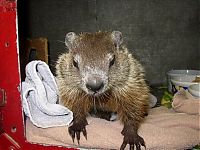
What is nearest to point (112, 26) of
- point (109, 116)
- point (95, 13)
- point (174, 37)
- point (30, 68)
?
point (95, 13)

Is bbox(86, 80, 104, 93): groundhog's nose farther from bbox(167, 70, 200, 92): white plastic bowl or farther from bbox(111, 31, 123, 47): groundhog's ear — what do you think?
bbox(167, 70, 200, 92): white plastic bowl

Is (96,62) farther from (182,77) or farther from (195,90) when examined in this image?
(182,77)

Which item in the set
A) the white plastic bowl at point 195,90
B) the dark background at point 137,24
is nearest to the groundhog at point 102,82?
the white plastic bowl at point 195,90

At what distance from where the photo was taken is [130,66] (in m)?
1.46

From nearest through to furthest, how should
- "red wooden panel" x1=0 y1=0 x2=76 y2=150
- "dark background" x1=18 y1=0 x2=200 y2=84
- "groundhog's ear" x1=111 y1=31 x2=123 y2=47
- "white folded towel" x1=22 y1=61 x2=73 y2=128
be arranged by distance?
"red wooden panel" x1=0 y1=0 x2=76 y2=150 < "white folded towel" x1=22 y1=61 x2=73 y2=128 < "groundhog's ear" x1=111 y1=31 x2=123 y2=47 < "dark background" x1=18 y1=0 x2=200 y2=84

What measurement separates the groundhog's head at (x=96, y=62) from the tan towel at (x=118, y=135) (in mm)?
155

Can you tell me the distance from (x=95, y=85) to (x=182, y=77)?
148cm

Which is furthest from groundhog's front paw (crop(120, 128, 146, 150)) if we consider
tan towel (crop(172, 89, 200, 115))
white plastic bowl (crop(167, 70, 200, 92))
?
white plastic bowl (crop(167, 70, 200, 92))

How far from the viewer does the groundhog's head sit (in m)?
1.19

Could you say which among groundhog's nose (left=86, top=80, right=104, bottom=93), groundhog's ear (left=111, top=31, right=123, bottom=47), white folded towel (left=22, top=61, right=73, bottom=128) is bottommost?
white folded towel (left=22, top=61, right=73, bottom=128)

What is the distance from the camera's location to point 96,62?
1227mm

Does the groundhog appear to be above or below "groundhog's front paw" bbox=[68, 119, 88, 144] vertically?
above

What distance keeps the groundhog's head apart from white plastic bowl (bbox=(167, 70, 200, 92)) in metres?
1.09

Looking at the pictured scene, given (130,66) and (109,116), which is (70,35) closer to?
(130,66)
